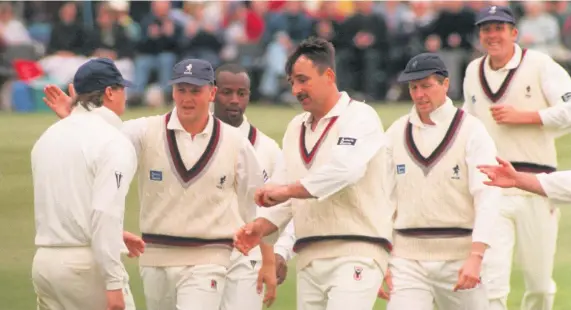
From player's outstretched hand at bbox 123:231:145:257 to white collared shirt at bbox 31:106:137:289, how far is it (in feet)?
2.44

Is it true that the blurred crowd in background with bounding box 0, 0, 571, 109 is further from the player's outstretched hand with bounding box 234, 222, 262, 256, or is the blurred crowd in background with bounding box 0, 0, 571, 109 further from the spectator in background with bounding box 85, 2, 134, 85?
the player's outstretched hand with bounding box 234, 222, 262, 256

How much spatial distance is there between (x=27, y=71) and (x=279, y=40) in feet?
17.2

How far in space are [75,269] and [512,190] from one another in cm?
445

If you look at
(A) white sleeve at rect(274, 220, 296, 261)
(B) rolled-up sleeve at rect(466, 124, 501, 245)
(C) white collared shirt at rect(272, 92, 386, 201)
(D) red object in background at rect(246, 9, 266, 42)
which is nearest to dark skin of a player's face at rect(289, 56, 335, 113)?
(C) white collared shirt at rect(272, 92, 386, 201)

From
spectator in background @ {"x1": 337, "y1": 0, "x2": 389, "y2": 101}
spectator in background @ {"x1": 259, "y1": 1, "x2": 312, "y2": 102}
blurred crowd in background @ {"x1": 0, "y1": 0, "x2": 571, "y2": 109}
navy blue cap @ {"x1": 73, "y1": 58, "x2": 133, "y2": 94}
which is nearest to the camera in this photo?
navy blue cap @ {"x1": 73, "y1": 58, "x2": 133, "y2": 94}

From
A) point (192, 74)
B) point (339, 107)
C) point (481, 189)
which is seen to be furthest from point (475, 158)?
point (192, 74)

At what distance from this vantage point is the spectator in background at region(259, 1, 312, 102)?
27.4 metres

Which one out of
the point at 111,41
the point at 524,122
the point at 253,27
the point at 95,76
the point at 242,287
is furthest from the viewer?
the point at 253,27

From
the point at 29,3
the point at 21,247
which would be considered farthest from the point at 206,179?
the point at 29,3

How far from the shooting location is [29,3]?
1090 inches

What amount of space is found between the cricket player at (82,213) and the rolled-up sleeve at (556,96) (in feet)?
13.6

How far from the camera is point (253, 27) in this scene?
2773 centimetres

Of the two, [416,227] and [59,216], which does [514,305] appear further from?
[59,216]

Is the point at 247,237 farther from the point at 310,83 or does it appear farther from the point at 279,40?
the point at 279,40
